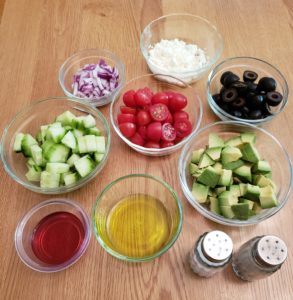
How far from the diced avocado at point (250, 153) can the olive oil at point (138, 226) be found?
0.35 metres

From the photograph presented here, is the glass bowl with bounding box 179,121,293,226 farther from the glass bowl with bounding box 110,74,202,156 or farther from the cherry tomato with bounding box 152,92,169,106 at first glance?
the cherry tomato with bounding box 152,92,169,106

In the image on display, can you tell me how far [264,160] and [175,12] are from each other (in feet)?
3.09

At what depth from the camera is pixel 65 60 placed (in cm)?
148

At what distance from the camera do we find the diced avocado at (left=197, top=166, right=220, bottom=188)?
1035 millimetres

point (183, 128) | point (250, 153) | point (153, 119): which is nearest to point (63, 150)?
point (153, 119)

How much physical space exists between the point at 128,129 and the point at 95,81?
1.01ft

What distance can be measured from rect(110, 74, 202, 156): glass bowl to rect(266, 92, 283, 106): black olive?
27 centimetres

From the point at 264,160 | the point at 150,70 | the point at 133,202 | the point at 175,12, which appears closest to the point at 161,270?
the point at 133,202

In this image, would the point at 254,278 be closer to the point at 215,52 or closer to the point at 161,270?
the point at 161,270

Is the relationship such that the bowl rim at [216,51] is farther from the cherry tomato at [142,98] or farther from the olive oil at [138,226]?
the olive oil at [138,226]

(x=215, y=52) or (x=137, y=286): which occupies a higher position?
(x=215, y=52)

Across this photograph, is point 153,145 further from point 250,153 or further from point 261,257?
point 261,257

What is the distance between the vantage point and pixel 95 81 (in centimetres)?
134


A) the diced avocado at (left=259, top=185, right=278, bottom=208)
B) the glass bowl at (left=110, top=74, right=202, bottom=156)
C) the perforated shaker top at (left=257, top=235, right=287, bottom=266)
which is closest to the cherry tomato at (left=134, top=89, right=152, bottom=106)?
the glass bowl at (left=110, top=74, right=202, bottom=156)
